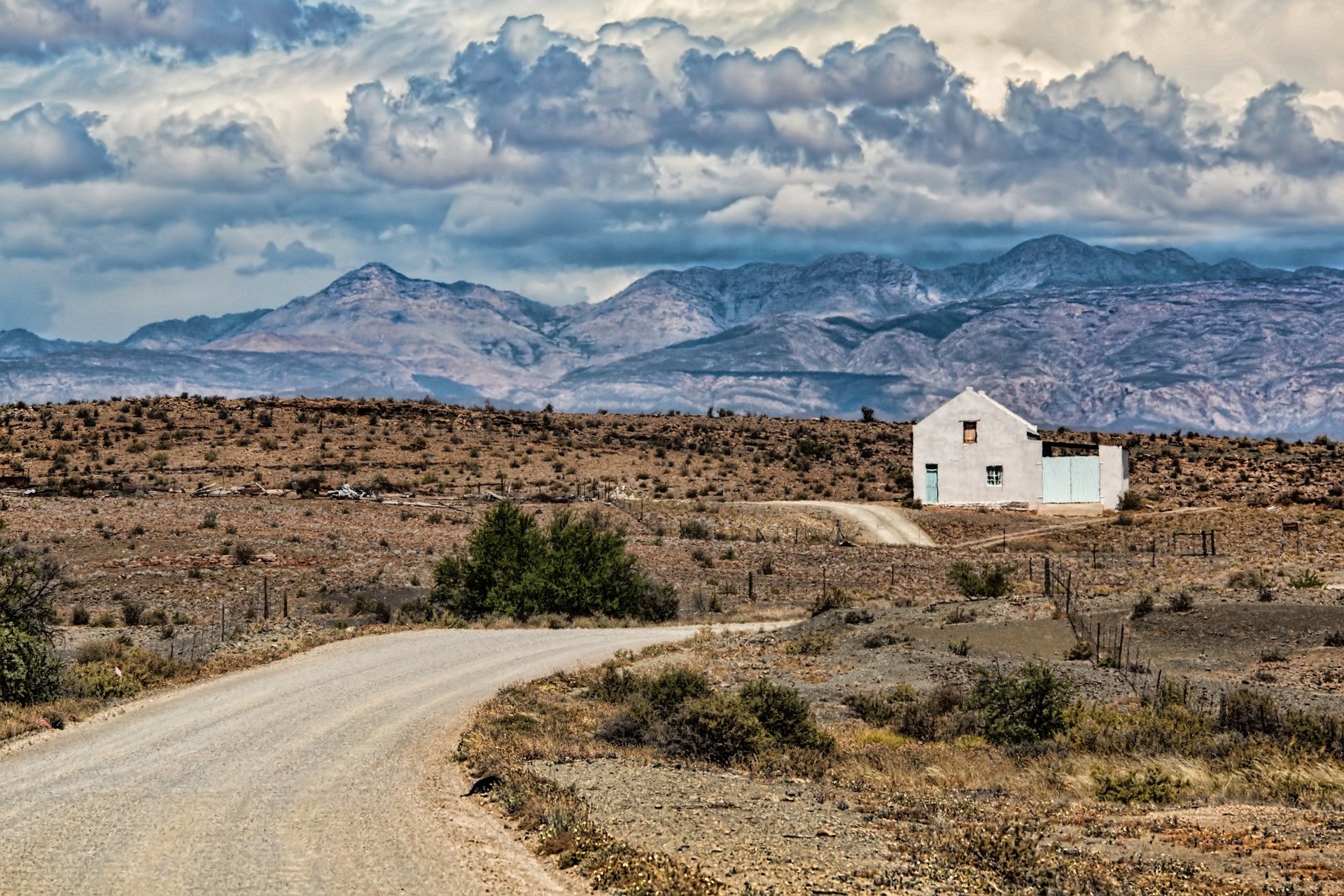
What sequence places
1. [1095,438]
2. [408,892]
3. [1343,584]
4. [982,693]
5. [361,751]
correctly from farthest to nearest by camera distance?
1. [1095,438]
2. [1343,584]
3. [982,693]
4. [361,751]
5. [408,892]

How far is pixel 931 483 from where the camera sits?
237ft

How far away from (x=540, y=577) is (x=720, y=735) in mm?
22384

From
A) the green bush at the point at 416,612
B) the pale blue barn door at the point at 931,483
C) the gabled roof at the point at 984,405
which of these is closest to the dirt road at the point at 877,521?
the pale blue barn door at the point at 931,483

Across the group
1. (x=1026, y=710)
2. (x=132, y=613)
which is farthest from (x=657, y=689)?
(x=132, y=613)

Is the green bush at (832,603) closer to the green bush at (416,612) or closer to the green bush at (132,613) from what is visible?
the green bush at (416,612)

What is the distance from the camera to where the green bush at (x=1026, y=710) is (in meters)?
20.6

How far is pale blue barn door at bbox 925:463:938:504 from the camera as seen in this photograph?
2832 inches

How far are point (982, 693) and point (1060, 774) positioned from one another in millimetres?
5066

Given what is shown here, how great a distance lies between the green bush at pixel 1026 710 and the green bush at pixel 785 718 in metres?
2.47

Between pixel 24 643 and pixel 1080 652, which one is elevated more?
pixel 24 643

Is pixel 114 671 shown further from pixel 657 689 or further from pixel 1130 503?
pixel 1130 503

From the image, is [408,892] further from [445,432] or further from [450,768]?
[445,432]

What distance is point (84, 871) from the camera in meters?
12.5

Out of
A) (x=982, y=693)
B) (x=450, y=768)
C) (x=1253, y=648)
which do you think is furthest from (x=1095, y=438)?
(x=450, y=768)
